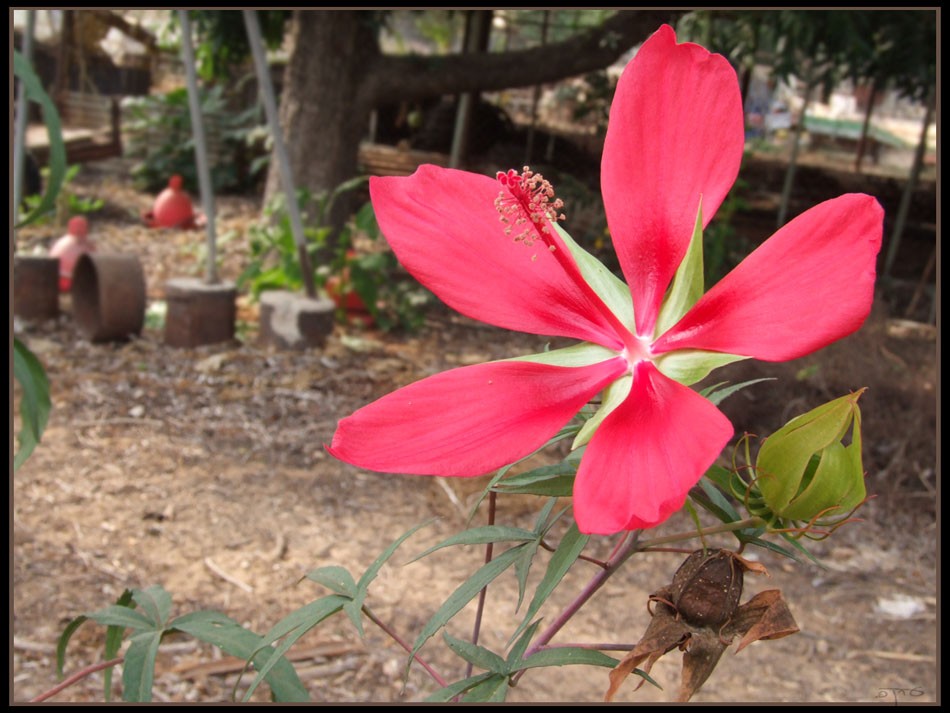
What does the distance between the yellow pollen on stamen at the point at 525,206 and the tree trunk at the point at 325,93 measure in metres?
3.17

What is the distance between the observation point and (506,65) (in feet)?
12.2

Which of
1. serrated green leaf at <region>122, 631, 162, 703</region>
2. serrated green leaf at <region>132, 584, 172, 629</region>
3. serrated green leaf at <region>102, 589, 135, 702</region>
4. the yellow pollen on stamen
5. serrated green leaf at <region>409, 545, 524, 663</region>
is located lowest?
serrated green leaf at <region>102, 589, 135, 702</region>

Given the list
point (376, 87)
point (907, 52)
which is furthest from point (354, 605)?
point (907, 52)

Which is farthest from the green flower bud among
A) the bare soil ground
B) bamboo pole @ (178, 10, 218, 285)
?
bamboo pole @ (178, 10, 218, 285)

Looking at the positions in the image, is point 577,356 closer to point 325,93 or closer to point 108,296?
point 108,296

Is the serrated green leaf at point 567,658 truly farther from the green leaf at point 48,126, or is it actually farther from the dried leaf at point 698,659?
the green leaf at point 48,126

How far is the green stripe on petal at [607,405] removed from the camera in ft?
1.32

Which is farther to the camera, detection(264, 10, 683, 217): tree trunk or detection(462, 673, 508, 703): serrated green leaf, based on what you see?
detection(264, 10, 683, 217): tree trunk

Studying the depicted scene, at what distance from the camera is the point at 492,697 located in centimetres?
50

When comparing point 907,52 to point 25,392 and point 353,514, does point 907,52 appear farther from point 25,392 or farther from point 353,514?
point 25,392

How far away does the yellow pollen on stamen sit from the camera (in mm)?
445

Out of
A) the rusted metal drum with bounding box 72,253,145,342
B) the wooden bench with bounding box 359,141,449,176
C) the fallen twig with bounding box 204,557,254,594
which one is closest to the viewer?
the fallen twig with bounding box 204,557,254,594

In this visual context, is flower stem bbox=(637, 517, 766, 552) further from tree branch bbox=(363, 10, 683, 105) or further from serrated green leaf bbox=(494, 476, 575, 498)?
tree branch bbox=(363, 10, 683, 105)

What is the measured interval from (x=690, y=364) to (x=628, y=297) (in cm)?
6
